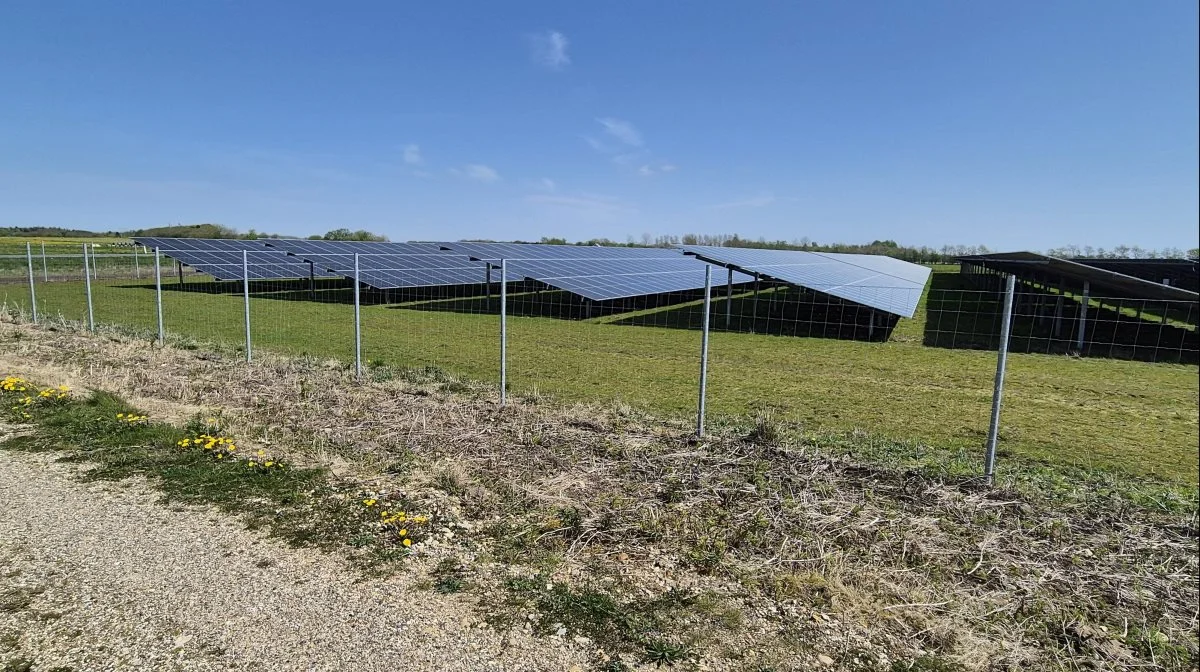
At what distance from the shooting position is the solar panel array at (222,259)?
28219 mm

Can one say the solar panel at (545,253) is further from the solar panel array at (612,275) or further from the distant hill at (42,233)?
the distant hill at (42,233)

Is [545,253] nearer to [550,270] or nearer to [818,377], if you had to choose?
[550,270]

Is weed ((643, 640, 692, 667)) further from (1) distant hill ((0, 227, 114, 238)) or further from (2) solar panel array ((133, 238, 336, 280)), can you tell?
(1) distant hill ((0, 227, 114, 238))

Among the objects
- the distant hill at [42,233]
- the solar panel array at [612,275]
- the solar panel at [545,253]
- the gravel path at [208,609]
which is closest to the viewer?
the gravel path at [208,609]

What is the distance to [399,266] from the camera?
2652 cm

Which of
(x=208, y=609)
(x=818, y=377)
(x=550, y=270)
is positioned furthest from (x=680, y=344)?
(x=208, y=609)

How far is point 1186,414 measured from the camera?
29.3 feet

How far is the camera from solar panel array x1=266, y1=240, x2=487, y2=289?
82.3 ft

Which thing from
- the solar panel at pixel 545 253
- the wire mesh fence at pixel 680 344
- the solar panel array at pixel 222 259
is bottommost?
the wire mesh fence at pixel 680 344

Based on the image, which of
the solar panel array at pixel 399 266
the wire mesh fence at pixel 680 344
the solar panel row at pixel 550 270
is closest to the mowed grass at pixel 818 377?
the wire mesh fence at pixel 680 344

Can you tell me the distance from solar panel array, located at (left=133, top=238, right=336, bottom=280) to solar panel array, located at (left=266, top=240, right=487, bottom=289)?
932 mm

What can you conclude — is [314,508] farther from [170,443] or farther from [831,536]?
[831,536]

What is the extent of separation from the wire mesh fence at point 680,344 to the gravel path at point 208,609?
375cm

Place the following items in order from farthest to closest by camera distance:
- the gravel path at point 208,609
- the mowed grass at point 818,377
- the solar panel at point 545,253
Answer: the solar panel at point 545,253 → the mowed grass at point 818,377 → the gravel path at point 208,609
